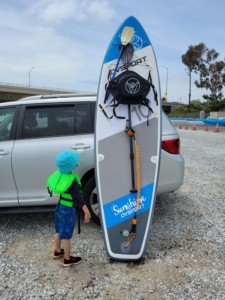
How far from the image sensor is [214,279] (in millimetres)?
2951

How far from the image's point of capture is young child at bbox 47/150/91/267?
9.85ft

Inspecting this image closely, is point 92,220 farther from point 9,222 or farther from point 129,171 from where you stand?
point 9,222

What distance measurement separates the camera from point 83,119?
4.12 metres

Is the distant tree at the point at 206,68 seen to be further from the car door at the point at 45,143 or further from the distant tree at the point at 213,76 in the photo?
the car door at the point at 45,143

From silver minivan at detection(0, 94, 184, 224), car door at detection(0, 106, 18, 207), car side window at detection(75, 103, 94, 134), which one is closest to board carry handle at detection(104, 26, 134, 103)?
car side window at detection(75, 103, 94, 134)

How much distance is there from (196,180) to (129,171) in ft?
12.0

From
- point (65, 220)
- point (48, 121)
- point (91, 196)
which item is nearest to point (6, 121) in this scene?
point (48, 121)

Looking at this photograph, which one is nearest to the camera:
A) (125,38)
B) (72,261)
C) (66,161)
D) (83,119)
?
(66,161)

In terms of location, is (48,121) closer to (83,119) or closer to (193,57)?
(83,119)

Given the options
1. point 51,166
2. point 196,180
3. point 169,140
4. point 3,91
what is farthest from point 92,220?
point 3,91

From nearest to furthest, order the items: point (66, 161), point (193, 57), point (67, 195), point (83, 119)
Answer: point (66, 161)
point (67, 195)
point (83, 119)
point (193, 57)

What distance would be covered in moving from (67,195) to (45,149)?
→ 99 cm

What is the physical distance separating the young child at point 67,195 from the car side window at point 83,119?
0.99 meters

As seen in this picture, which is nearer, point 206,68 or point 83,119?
point 83,119
